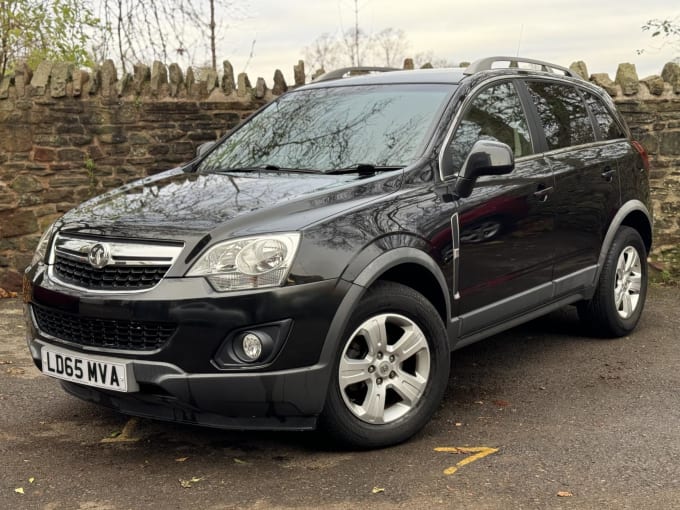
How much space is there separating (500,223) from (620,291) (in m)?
1.92

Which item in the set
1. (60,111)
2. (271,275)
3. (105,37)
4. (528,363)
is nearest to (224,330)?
(271,275)

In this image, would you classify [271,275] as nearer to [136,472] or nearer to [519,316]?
[136,472]

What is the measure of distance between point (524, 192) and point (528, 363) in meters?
1.33

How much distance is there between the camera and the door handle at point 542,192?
17.1 feet

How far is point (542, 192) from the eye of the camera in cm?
525

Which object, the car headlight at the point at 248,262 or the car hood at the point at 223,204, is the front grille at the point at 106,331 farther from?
the car hood at the point at 223,204

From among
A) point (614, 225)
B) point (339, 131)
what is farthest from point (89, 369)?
point (614, 225)

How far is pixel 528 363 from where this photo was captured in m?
5.84

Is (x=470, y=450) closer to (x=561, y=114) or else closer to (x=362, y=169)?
(x=362, y=169)

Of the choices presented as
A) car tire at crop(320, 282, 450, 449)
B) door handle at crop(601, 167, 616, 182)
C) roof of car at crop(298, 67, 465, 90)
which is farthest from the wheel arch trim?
car tire at crop(320, 282, 450, 449)

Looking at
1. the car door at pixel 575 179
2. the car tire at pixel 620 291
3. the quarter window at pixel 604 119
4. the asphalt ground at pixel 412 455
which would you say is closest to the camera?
the asphalt ground at pixel 412 455

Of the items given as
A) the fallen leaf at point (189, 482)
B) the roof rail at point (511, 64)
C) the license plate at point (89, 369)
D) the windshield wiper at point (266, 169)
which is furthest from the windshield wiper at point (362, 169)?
the fallen leaf at point (189, 482)

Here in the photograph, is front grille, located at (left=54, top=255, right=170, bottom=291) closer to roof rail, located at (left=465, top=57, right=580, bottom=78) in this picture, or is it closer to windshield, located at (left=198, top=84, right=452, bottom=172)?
windshield, located at (left=198, top=84, right=452, bottom=172)

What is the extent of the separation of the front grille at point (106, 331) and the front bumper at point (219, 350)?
4cm
